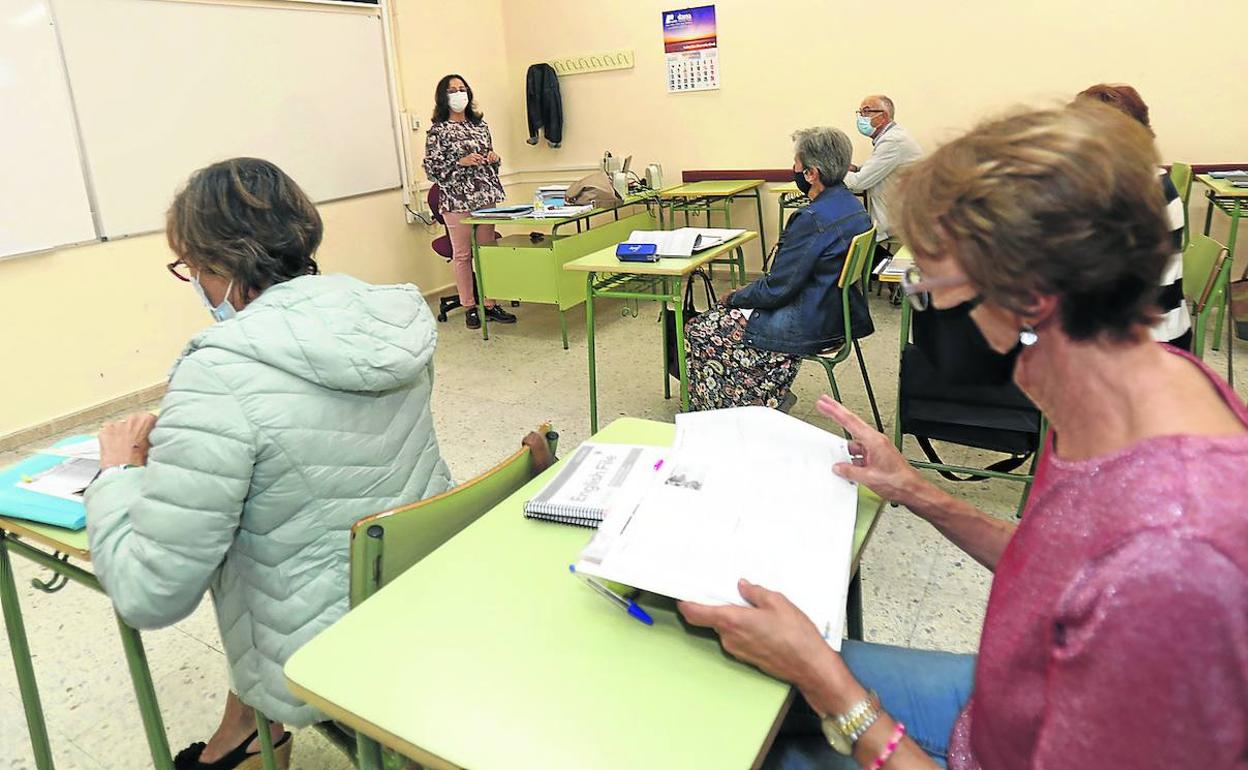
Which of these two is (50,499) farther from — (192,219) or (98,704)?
(98,704)

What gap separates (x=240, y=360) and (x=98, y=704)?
1368 mm

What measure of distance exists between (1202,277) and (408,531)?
2.76m

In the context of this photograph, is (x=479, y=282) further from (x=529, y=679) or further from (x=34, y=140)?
(x=529, y=679)

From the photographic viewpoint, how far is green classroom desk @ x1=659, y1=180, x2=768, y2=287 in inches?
214

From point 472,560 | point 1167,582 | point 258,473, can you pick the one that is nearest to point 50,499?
point 258,473

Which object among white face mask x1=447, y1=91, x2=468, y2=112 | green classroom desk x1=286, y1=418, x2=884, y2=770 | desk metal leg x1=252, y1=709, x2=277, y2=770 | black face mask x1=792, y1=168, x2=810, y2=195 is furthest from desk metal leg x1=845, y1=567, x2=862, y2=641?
white face mask x1=447, y1=91, x2=468, y2=112

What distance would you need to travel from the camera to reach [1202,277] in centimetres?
262

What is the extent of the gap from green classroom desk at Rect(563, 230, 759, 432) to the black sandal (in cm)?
189

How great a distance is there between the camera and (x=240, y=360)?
1105 mm

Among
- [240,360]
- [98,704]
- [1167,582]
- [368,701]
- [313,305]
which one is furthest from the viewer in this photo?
[98,704]

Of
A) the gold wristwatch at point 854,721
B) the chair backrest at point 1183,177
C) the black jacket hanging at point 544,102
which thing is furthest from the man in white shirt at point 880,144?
the gold wristwatch at point 854,721

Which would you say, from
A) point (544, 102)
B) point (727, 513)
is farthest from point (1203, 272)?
point (544, 102)

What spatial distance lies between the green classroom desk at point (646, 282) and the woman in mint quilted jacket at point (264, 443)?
1.73m

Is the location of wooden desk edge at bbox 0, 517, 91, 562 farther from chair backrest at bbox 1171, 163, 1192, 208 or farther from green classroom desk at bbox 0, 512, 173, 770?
chair backrest at bbox 1171, 163, 1192, 208
